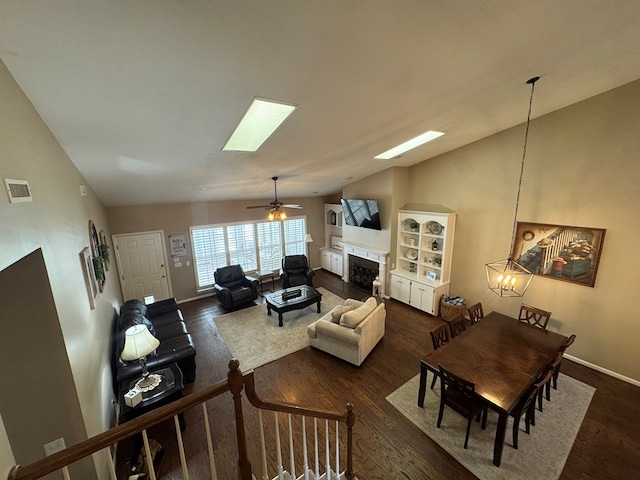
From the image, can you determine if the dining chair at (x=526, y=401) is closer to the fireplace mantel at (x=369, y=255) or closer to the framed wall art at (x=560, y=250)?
the framed wall art at (x=560, y=250)

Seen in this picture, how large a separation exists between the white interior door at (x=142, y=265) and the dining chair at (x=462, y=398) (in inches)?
268

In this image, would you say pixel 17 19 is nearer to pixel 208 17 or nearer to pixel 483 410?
pixel 208 17

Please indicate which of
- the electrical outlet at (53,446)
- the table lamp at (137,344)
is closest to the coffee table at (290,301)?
the table lamp at (137,344)

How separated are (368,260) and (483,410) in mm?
4571

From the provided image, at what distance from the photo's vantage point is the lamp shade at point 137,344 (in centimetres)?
297

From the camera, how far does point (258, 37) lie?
1716mm

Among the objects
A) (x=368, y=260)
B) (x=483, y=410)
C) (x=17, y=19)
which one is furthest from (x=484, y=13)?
(x=368, y=260)

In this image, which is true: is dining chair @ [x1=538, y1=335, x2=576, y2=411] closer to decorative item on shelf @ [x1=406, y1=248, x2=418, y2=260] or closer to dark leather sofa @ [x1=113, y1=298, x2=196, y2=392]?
decorative item on shelf @ [x1=406, y1=248, x2=418, y2=260]

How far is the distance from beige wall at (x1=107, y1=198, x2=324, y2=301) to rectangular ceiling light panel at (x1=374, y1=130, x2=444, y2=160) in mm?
4193

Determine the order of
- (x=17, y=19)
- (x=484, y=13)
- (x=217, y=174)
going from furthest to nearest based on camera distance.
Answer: (x=217, y=174), (x=484, y=13), (x=17, y=19)

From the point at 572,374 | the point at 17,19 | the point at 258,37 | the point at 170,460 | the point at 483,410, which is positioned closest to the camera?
the point at 17,19

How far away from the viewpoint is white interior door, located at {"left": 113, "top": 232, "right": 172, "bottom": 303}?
21.2 feet

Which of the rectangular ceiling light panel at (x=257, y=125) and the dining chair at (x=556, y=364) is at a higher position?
the rectangular ceiling light panel at (x=257, y=125)

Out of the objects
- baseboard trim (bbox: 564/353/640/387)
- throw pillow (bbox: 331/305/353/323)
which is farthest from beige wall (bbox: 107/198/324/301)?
baseboard trim (bbox: 564/353/640/387)
